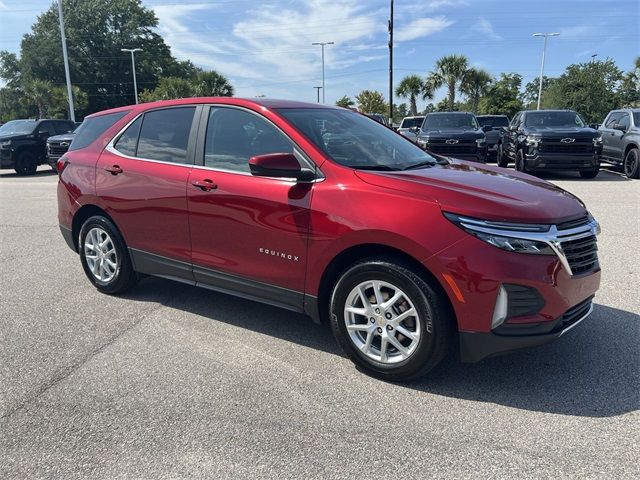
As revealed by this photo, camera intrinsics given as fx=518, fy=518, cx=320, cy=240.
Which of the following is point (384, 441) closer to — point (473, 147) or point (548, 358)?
point (548, 358)

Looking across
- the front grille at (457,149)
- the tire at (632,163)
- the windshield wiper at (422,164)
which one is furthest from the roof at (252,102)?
the tire at (632,163)

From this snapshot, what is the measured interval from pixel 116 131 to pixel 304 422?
330 cm

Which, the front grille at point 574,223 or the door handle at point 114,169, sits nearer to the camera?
the front grille at point 574,223

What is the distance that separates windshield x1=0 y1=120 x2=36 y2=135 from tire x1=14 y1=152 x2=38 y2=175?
839 mm

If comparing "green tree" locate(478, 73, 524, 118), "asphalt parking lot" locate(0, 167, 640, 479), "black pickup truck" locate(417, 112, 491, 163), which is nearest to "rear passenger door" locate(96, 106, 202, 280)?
"asphalt parking lot" locate(0, 167, 640, 479)

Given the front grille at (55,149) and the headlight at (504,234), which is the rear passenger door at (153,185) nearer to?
the headlight at (504,234)

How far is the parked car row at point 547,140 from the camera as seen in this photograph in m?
13.1

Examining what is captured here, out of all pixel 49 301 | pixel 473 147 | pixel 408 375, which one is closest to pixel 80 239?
pixel 49 301

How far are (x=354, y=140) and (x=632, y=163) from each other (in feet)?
42.7

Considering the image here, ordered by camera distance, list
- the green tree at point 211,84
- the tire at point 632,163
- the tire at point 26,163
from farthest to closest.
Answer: the green tree at point 211,84 → the tire at point 26,163 → the tire at point 632,163

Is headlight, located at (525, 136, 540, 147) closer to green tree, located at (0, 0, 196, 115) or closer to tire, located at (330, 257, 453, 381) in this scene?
tire, located at (330, 257, 453, 381)

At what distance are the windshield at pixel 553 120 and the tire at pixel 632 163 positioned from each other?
4.89 ft

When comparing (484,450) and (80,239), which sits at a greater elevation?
(80,239)

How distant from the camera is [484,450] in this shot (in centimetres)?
256
